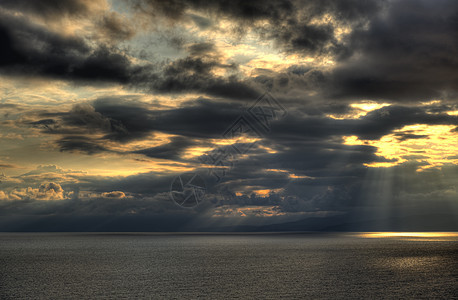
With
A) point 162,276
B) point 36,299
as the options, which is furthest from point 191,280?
point 36,299

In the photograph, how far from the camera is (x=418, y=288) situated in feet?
288

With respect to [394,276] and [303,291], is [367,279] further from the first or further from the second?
[303,291]

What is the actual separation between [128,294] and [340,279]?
5480cm

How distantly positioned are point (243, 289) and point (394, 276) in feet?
168

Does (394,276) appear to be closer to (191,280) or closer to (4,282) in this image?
(191,280)

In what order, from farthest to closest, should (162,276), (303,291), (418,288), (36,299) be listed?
(162,276) → (418,288) → (303,291) → (36,299)

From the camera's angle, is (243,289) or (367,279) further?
(367,279)

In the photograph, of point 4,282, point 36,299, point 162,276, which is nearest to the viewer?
point 36,299

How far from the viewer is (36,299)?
74750 mm

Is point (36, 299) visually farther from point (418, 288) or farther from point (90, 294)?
point (418, 288)

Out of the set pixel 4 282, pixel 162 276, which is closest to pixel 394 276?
pixel 162 276

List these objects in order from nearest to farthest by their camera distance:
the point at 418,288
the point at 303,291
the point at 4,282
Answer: the point at 303,291
the point at 418,288
the point at 4,282

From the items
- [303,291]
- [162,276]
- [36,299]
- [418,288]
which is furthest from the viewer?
[162,276]

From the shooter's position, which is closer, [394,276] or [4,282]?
[4,282]
